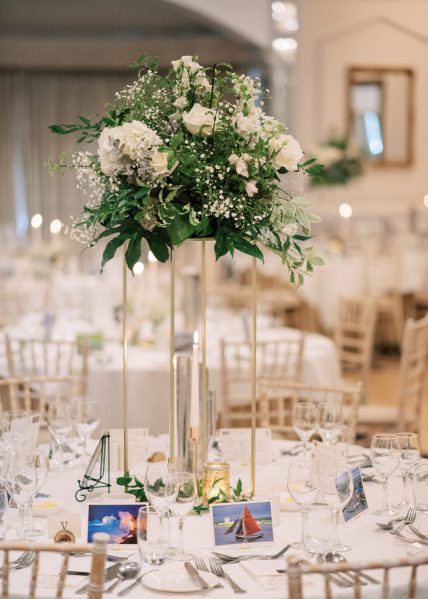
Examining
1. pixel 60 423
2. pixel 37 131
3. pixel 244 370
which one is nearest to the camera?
pixel 60 423

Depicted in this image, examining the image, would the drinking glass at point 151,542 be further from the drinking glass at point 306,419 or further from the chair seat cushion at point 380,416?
the chair seat cushion at point 380,416

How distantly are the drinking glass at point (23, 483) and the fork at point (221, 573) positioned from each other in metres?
0.49

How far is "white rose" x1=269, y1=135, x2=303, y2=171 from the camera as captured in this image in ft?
7.85

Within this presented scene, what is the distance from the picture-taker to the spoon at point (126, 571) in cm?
208

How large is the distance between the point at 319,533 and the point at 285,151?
98 centimetres

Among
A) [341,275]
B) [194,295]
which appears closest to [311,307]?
[341,275]

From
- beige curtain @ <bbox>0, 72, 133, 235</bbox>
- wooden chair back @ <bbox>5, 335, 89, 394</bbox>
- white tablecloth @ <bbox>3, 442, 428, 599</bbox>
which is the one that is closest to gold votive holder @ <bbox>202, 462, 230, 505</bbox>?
white tablecloth @ <bbox>3, 442, 428, 599</bbox>

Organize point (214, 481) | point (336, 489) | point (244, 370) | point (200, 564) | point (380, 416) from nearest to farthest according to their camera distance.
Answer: point (200, 564)
point (336, 489)
point (214, 481)
point (244, 370)
point (380, 416)

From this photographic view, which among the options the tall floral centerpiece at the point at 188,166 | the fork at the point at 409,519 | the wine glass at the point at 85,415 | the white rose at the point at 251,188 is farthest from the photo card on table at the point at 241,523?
the wine glass at the point at 85,415

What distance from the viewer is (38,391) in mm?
5043

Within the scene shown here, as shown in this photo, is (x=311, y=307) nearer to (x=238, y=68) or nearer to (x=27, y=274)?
(x=27, y=274)

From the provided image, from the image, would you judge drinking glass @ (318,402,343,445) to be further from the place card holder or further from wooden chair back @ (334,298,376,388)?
wooden chair back @ (334,298,376,388)

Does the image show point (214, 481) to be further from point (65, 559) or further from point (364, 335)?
point (364, 335)

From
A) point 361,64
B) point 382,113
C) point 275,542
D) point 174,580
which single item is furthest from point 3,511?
point 361,64
